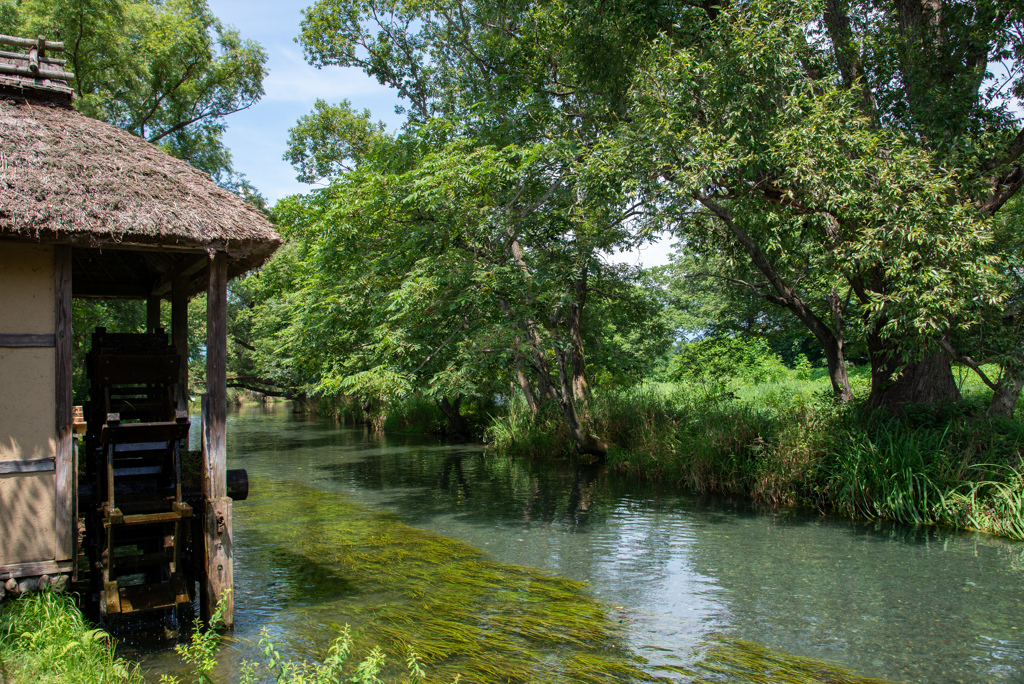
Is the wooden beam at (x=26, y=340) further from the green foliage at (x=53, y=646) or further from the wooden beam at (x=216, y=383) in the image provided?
the green foliage at (x=53, y=646)

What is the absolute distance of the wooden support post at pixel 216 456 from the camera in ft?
20.7

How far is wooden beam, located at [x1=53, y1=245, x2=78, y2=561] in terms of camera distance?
5984mm

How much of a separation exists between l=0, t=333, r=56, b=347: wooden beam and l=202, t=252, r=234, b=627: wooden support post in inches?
47.5

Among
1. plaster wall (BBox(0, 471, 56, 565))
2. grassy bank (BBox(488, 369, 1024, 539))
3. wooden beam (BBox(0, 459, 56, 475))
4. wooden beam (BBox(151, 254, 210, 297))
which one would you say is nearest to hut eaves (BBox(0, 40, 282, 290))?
wooden beam (BBox(151, 254, 210, 297))

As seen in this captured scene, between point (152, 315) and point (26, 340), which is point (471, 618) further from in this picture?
point (152, 315)

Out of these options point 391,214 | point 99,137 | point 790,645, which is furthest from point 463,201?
point 790,645

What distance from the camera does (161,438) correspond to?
715cm

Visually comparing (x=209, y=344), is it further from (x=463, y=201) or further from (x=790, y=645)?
(x=463, y=201)

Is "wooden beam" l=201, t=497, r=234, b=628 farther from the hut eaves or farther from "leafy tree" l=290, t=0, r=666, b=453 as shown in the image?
"leafy tree" l=290, t=0, r=666, b=453

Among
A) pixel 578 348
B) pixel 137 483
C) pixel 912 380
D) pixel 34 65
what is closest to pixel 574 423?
pixel 578 348

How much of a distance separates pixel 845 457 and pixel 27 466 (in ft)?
34.7

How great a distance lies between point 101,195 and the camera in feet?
20.4

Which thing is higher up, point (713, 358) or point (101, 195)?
point (101, 195)

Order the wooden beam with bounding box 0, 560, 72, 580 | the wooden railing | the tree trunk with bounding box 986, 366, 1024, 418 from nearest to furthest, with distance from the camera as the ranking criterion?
the wooden beam with bounding box 0, 560, 72, 580 < the wooden railing < the tree trunk with bounding box 986, 366, 1024, 418
